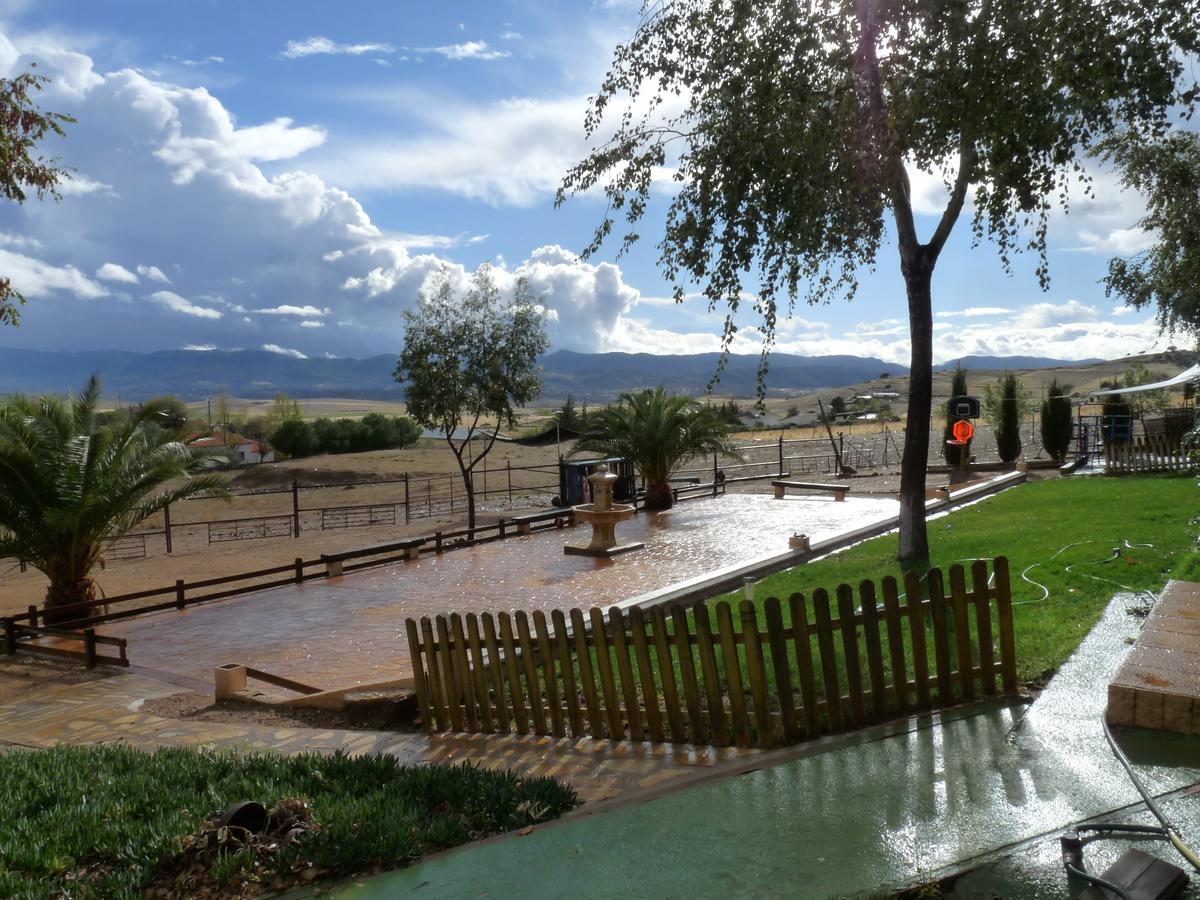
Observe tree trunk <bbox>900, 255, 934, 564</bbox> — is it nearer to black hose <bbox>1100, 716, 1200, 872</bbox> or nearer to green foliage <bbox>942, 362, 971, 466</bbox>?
black hose <bbox>1100, 716, 1200, 872</bbox>

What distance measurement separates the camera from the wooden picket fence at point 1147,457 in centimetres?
2052

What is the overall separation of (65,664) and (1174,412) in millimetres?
30240

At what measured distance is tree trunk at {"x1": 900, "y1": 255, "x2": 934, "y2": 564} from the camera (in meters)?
10.9

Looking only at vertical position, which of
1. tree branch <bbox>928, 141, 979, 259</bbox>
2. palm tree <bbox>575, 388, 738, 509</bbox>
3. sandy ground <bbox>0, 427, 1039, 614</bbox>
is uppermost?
tree branch <bbox>928, 141, 979, 259</bbox>

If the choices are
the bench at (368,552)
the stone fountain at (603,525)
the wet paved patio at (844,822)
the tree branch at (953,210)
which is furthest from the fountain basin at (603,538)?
the wet paved patio at (844,822)

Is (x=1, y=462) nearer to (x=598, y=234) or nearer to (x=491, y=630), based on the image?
(x=598, y=234)

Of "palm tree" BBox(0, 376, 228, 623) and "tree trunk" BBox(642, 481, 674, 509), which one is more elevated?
"palm tree" BBox(0, 376, 228, 623)

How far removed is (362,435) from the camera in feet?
224

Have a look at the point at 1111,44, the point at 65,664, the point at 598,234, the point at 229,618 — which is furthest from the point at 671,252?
the point at 65,664

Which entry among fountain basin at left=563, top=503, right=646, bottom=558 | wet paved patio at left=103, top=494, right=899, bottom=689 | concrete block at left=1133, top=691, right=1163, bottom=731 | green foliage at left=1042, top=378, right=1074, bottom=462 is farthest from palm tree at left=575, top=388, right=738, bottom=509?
concrete block at left=1133, top=691, right=1163, bottom=731

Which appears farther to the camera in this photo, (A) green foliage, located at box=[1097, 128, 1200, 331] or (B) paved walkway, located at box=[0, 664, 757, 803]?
(A) green foliage, located at box=[1097, 128, 1200, 331]

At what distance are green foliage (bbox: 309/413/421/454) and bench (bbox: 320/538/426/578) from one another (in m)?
51.1

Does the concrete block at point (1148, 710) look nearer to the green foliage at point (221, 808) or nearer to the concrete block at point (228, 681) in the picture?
the green foliage at point (221, 808)

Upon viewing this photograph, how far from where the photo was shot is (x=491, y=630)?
6176mm
